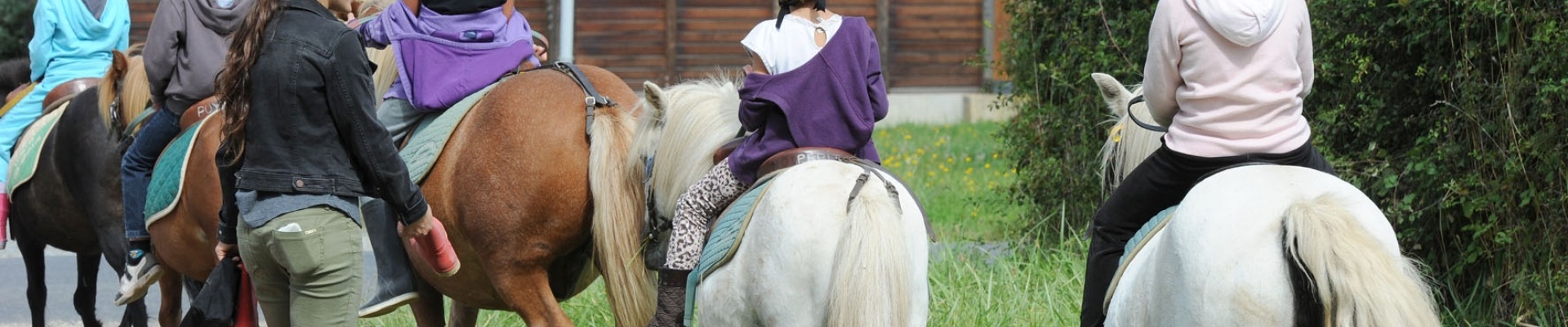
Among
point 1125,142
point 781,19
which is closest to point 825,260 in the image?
point 781,19

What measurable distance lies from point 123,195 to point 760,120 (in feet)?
11.0

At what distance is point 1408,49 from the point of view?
5.12 meters

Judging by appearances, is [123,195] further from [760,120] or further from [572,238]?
[760,120]

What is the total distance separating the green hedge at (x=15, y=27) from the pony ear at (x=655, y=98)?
15826 millimetres

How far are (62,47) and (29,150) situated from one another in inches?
21.7

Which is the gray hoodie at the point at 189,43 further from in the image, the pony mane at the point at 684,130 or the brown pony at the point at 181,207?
the pony mane at the point at 684,130

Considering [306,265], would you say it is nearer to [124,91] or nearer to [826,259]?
[826,259]

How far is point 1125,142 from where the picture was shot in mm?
4012

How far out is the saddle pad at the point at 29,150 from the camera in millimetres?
7039

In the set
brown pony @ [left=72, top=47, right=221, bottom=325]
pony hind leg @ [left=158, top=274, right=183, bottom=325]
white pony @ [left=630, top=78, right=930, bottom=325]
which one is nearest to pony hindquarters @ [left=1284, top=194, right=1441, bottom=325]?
white pony @ [left=630, top=78, right=930, bottom=325]

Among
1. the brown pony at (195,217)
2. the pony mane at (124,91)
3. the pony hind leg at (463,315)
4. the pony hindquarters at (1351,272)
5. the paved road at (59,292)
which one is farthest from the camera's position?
the paved road at (59,292)

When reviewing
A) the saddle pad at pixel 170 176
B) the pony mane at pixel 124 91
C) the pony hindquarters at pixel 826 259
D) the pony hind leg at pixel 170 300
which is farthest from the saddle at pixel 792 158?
the pony hind leg at pixel 170 300

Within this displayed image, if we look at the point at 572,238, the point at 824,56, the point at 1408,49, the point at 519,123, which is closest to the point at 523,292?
the point at 572,238

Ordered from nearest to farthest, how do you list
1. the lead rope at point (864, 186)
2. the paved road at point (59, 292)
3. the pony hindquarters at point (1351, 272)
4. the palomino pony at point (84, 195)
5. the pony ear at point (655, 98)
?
the pony hindquarters at point (1351, 272) → the lead rope at point (864, 186) → the pony ear at point (655, 98) → the palomino pony at point (84, 195) → the paved road at point (59, 292)
